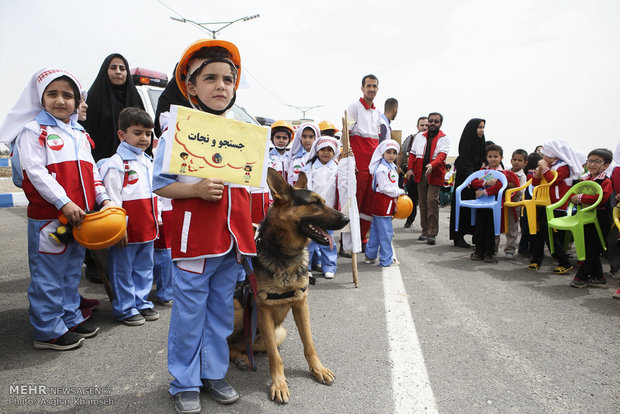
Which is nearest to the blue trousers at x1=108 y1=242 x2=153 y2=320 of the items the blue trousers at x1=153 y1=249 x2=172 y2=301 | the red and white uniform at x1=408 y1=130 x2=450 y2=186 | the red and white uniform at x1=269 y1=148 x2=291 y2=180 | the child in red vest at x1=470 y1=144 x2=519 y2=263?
the blue trousers at x1=153 y1=249 x2=172 y2=301

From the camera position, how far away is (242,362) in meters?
2.62

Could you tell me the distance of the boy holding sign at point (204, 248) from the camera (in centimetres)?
204

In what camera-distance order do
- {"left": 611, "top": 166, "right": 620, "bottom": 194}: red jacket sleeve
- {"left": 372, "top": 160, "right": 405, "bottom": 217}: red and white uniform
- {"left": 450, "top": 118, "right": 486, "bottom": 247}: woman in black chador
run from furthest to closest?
{"left": 450, "top": 118, "right": 486, "bottom": 247}: woman in black chador, {"left": 372, "top": 160, "right": 405, "bottom": 217}: red and white uniform, {"left": 611, "top": 166, "right": 620, "bottom": 194}: red jacket sleeve

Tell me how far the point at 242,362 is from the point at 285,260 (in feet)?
3.00

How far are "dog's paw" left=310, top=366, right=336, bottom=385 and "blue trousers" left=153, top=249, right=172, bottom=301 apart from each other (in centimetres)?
233

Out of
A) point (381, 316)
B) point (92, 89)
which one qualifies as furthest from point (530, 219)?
point (92, 89)

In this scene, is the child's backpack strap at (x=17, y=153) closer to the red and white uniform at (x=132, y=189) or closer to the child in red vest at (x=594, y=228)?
the red and white uniform at (x=132, y=189)

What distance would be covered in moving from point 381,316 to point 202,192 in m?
2.46

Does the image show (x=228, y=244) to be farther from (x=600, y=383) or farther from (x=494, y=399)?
(x=600, y=383)

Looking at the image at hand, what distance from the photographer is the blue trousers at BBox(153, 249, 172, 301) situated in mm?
4000

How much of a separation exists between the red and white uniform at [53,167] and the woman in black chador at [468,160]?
645 cm

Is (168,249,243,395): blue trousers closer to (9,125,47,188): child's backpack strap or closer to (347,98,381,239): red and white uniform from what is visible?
(9,125,47,188): child's backpack strap

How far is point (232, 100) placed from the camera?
226 centimetres

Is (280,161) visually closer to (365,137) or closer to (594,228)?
(365,137)
